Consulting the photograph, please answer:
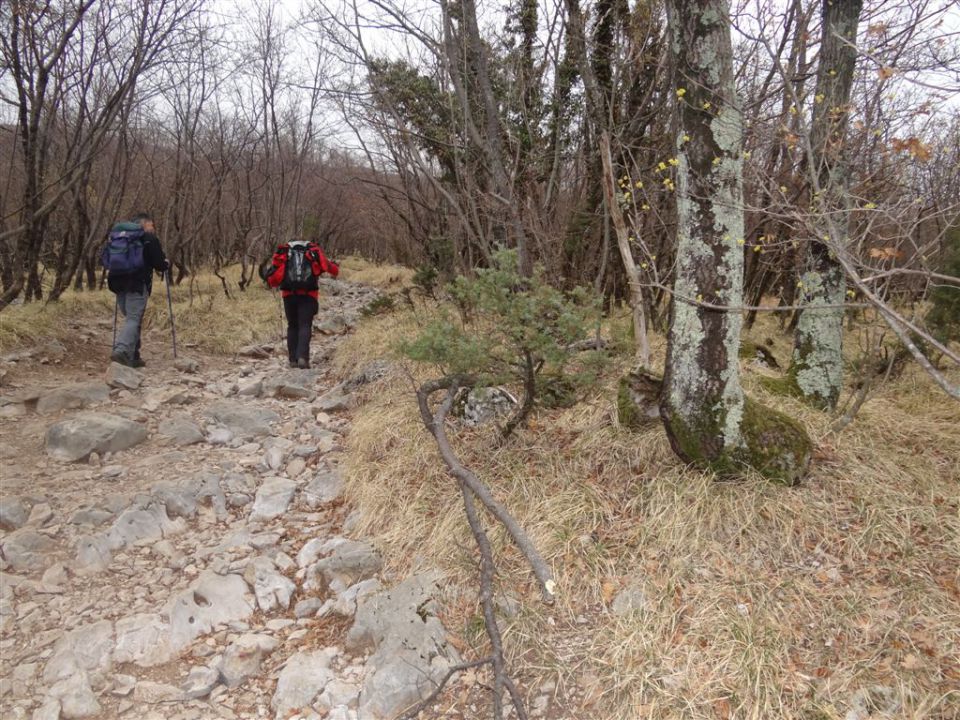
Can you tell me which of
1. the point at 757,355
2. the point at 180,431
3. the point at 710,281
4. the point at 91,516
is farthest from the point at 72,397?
the point at 757,355

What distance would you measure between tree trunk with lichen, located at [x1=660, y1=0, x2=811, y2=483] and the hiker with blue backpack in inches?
231

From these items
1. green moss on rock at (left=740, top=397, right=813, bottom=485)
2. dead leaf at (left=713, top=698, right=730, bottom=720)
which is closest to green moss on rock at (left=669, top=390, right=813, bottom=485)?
green moss on rock at (left=740, top=397, right=813, bottom=485)

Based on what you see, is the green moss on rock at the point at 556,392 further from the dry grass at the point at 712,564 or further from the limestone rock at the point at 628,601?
the limestone rock at the point at 628,601

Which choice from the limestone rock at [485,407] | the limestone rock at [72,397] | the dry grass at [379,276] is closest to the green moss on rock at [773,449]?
the limestone rock at [485,407]

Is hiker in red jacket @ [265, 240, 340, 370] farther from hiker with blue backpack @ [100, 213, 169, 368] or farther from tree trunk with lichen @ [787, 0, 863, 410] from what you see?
tree trunk with lichen @ [787, 0, 863, 410]

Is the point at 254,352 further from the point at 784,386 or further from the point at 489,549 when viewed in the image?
the point at 784,386

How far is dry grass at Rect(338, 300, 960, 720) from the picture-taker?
2.45 meters

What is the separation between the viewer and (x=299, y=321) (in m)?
7.29

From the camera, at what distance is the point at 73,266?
29.7 feet

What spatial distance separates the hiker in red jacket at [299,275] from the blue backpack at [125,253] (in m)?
1.39

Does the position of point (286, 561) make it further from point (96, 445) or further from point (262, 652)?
point (96, 445)

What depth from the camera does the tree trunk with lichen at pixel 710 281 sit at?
3.12 meters

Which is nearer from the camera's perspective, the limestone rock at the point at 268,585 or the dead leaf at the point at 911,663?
the dead leaf at the point at 911,663

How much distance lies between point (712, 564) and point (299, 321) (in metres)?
5.69
